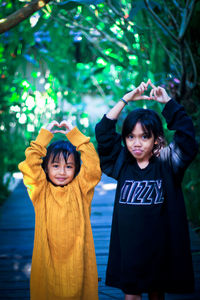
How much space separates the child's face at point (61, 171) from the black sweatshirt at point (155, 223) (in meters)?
0.24

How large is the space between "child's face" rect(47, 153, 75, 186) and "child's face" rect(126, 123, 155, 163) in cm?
33

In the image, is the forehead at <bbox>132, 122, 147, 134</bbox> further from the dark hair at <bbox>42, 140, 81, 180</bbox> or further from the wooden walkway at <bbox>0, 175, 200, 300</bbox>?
the wooden walkway at <bbox>0, 175, 200, 300</bbox>

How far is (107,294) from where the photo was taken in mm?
2387

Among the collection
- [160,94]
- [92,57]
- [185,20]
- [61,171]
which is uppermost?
[92,57]

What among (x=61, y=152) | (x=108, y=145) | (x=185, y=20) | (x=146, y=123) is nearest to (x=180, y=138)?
(x=146, y=123)

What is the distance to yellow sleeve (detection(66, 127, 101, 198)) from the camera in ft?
6.24

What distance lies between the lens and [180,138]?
1738 millimetres

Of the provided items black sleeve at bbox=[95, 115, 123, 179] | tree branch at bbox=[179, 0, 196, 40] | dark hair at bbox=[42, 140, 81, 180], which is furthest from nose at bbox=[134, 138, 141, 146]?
tree branch at bbox=[179, 0, 196, 40]

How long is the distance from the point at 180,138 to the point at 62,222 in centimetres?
69

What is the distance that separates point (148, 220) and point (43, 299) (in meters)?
0.66

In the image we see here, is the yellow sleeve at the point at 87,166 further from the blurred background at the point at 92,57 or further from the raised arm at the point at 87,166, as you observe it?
the blurred background at the point at 92,57

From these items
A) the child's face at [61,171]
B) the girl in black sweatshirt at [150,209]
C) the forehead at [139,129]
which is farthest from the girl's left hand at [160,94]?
the child's face at [61,171]

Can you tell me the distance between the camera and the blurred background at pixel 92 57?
2697mm

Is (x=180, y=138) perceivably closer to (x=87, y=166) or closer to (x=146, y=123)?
(x=146, y=123)
